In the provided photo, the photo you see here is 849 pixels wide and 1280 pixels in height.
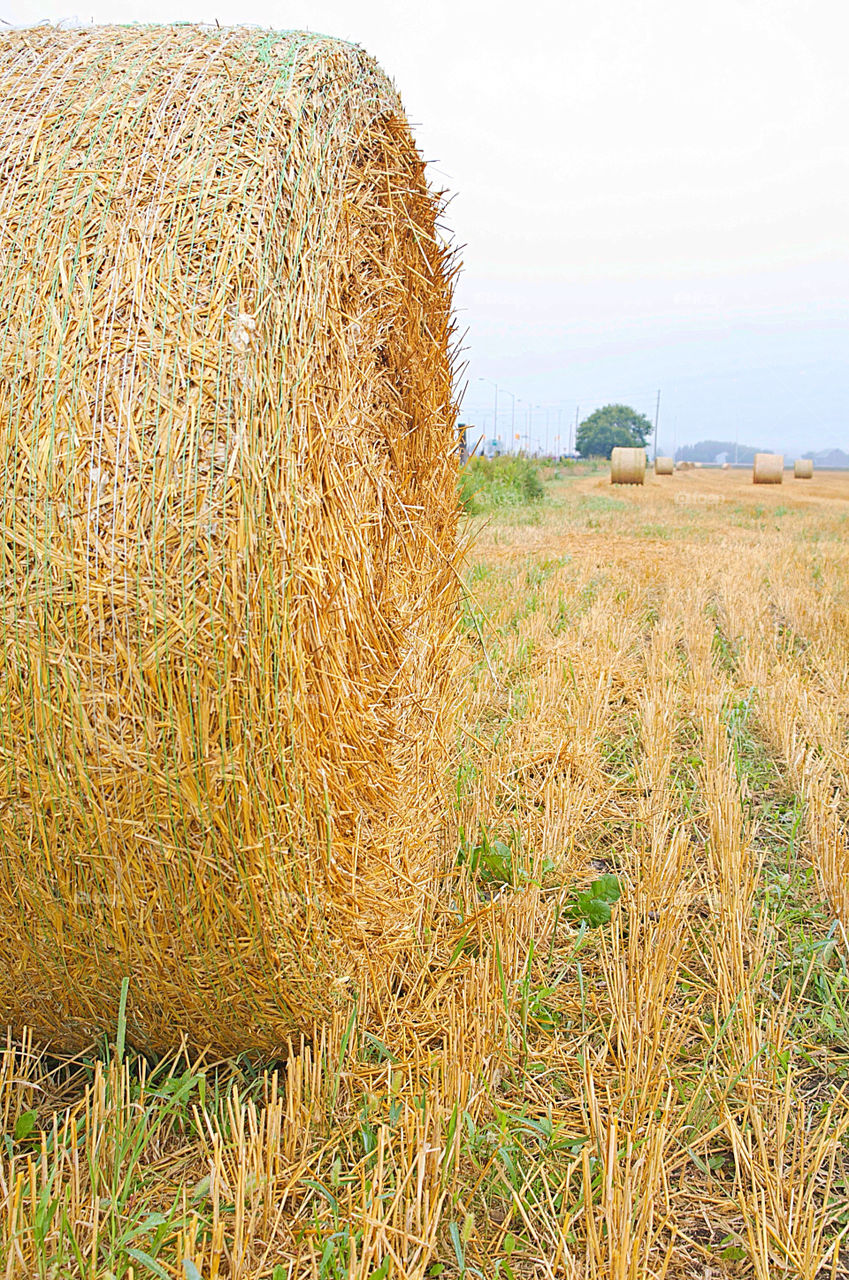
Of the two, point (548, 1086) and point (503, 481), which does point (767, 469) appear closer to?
point (503, 481)

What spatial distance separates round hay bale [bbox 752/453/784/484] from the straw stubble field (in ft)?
95.0

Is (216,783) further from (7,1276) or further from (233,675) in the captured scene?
(7,1276)

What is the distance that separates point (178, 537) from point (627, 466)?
90.0 feet

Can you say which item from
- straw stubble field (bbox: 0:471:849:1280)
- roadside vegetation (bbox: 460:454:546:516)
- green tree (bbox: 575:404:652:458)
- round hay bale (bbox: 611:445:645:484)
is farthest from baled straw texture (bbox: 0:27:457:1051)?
green tree (bbox: 575:404:652:458)

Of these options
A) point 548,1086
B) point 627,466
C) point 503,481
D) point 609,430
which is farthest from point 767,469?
point 609,430

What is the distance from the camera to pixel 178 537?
175cm

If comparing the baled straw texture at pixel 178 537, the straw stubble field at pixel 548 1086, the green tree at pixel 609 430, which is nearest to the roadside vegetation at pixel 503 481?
the straw stubble field at pixel 548 1086

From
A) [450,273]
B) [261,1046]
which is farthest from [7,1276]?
[450,273]

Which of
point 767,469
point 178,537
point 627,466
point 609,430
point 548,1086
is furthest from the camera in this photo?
point 609,430

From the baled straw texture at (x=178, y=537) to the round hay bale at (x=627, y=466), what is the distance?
26.7 meters

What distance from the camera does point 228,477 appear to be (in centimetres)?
175

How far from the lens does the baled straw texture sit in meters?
1.77

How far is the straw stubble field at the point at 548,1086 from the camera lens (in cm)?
165

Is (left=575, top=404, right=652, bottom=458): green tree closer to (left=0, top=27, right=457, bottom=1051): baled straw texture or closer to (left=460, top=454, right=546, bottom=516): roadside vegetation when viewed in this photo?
(left=460, top=454, right=546, bottom=516): roadside vegetation
